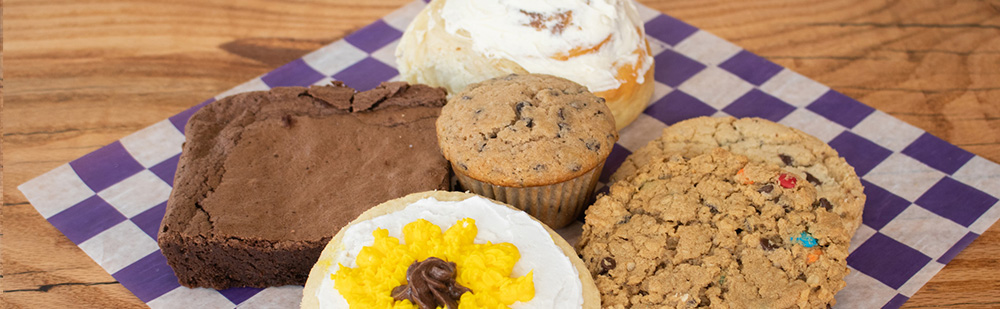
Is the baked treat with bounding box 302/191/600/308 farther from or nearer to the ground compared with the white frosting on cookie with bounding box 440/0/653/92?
nearer to the ground

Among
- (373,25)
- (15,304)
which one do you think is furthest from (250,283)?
(373,25)

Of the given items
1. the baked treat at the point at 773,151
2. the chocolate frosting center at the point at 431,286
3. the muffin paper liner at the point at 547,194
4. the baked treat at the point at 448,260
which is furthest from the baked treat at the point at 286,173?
the baked treat at the point at 773,151

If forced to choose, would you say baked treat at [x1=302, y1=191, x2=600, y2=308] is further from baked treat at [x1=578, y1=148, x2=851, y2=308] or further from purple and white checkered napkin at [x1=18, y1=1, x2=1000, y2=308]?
purple and white checkered napkin at [x1=18, y1=1, x2=1000, y2=308]

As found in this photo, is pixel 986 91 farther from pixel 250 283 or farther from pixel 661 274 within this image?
pixel 250 283

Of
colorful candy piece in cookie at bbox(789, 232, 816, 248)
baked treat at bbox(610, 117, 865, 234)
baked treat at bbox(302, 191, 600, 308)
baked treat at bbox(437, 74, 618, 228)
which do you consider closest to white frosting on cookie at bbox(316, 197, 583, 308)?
baked treat at bbox(302, 191, 600, 308)

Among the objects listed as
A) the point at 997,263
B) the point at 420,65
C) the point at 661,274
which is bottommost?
the point at 997,263

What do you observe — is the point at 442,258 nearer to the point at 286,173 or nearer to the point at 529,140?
the point at 529,140
